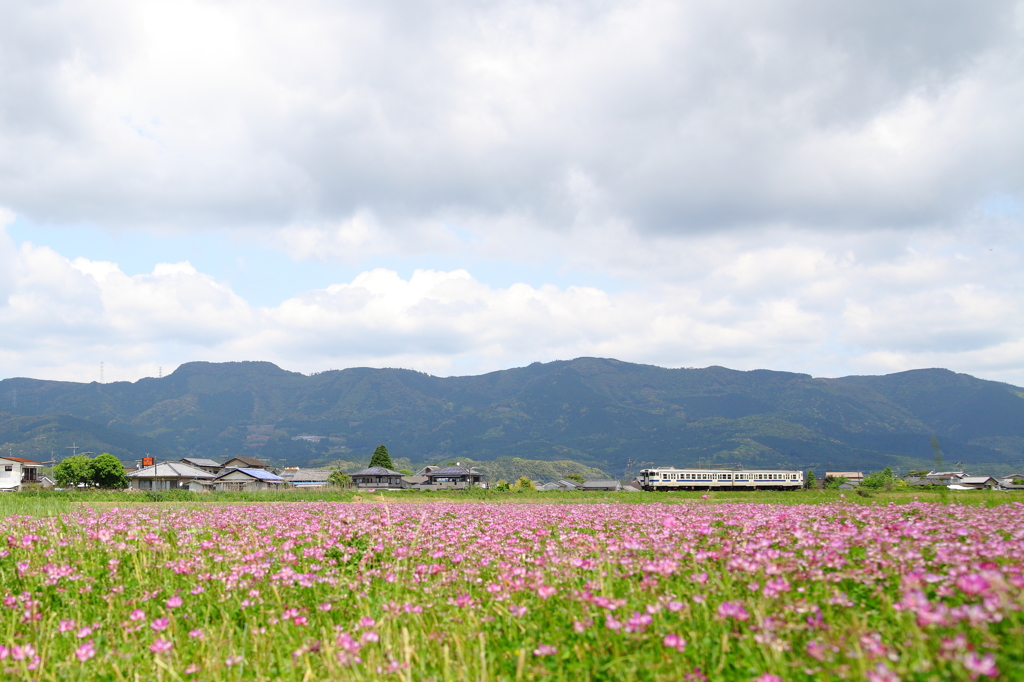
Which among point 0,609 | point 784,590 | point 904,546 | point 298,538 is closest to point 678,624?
point 784,590

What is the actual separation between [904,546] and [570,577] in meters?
3.45

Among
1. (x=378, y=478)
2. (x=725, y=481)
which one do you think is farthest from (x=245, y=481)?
(x=725, y=481)

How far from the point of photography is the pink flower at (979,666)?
3.77 meters

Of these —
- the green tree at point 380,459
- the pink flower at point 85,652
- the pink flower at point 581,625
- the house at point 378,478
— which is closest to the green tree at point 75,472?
the house at point 378,478

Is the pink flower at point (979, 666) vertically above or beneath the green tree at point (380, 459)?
above

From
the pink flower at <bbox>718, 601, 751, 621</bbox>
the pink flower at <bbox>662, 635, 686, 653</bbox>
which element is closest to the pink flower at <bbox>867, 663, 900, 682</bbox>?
the pink flower at <bbox>718, 601, 751, 621</bbox>

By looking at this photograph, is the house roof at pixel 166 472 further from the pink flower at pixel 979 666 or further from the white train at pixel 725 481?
the pink flower at pixel 979 666

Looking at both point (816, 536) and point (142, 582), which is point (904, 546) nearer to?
point (816, 536)

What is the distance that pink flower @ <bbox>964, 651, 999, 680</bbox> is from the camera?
3.77 m

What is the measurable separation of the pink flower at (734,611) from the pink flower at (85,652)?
5658mm

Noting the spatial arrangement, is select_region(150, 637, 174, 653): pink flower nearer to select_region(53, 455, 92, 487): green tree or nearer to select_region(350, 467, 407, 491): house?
select_region(53, 455, 92, 487): green tree

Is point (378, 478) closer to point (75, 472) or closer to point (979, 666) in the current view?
point (75, 472)

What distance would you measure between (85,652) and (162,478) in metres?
113

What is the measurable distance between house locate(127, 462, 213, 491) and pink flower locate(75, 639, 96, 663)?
109m
